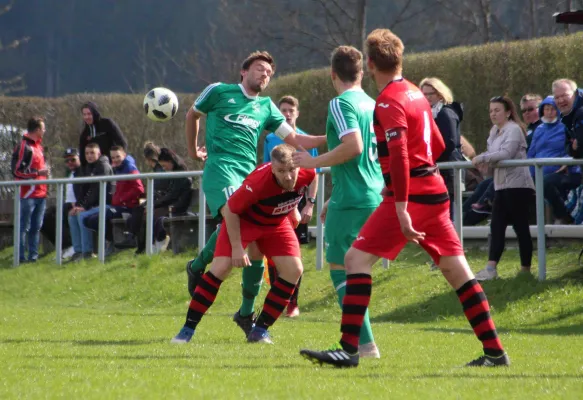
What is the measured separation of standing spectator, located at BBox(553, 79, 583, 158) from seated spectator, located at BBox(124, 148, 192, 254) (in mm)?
6629

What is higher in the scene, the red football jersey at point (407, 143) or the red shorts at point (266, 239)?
the red football jersey at point (407, 143)

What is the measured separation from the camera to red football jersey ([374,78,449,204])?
21.9 feet

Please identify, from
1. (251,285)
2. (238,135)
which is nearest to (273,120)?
(238,135)

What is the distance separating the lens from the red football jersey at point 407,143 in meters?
6.68

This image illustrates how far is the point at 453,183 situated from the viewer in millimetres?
12688

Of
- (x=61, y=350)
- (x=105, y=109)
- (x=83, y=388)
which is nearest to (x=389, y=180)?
(x=83, y=388)

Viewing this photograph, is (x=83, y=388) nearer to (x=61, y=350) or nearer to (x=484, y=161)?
(x=61, y=350)

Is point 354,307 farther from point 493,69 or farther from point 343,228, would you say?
point 493,69

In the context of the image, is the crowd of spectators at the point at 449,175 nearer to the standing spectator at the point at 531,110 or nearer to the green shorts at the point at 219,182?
the standing spectator at the point at 531,110

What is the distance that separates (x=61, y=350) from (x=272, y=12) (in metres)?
24.1

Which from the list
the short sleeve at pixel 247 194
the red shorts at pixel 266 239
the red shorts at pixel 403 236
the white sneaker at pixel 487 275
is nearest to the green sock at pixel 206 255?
the red shorts at pixel 266 239

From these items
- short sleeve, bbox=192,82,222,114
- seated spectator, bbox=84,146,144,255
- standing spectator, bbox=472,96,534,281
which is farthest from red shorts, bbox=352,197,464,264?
seated spectator, bbox=84,146,144,255

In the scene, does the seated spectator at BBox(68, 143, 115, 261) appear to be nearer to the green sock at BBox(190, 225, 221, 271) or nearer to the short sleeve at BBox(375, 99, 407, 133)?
the green sock at BBox(190, 225, 221, 271)

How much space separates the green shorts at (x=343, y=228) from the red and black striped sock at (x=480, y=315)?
3.47ft
